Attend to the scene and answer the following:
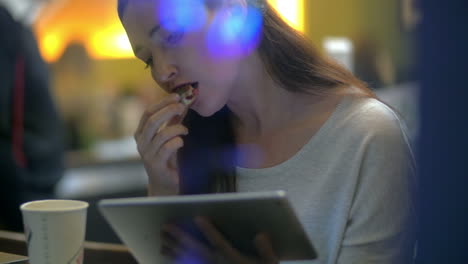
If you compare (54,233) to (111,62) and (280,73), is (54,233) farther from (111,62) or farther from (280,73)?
(111,62)

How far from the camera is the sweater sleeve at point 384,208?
1149 millimetres

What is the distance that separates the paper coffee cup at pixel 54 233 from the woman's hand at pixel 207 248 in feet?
0.43

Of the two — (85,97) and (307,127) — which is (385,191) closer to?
(307,127)

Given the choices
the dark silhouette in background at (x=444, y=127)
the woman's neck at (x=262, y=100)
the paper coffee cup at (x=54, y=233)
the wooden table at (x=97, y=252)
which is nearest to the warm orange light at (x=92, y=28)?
the woman's neck at (x=262, y=100)

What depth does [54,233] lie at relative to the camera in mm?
971

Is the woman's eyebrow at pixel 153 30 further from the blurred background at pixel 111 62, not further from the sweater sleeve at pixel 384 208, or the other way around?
the blurred background at pixel 111 62

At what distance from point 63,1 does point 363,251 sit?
9.41 feet

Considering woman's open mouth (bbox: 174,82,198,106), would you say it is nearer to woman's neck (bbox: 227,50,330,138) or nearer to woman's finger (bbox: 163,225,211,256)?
woman's neck (bbox: 227,50,330,138)

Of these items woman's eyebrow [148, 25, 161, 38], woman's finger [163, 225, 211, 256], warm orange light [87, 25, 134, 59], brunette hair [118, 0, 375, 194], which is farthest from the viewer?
warm orange light [87, 25, 134, 59]

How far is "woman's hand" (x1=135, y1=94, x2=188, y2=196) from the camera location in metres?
1.33

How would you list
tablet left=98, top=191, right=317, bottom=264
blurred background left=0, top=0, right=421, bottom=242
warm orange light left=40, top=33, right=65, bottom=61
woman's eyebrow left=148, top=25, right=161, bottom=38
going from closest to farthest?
tablet left=98, top=191, right=317, bottom=264 → woman's eyebrow left=148, top=25, right=161, bottom=38 → blurred background left=0, top=0, right=421, bottom=242 → warm orange light left=40, top=33, right=65, bottom=61

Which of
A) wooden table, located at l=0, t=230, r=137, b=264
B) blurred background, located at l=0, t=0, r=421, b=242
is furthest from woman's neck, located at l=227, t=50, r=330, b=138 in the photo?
blurred background, located at l=0, t=0, r=421, b=242

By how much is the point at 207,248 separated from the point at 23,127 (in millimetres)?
1434

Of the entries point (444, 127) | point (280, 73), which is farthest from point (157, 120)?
point (444, 127)
